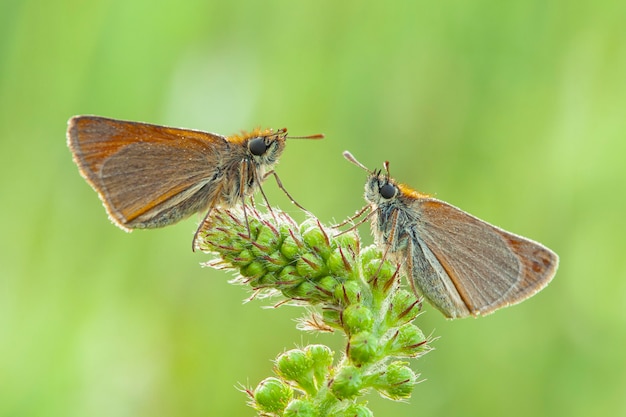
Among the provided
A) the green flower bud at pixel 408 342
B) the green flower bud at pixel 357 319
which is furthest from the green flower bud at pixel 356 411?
the green flower bud at pixel 408 342

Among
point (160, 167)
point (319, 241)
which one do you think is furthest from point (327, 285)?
point (160, 167)

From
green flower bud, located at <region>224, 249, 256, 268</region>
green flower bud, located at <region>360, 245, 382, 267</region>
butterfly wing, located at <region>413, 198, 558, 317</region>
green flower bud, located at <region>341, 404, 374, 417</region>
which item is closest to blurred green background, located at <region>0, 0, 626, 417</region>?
green flower bud, located at <region>224, 249, 256, 268</region>

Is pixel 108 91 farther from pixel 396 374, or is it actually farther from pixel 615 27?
pixel 615 27

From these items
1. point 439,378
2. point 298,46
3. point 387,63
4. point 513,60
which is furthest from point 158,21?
point 439,378

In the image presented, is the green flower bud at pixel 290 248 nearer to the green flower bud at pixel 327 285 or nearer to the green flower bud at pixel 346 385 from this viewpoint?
the green flower bud at pixel 327 285

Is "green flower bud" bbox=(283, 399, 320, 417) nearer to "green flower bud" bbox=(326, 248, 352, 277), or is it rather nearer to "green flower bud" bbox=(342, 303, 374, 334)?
"green flower bud" bbox=(342, 303, 374, 334)

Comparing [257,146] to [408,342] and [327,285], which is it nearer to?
[327,285]
